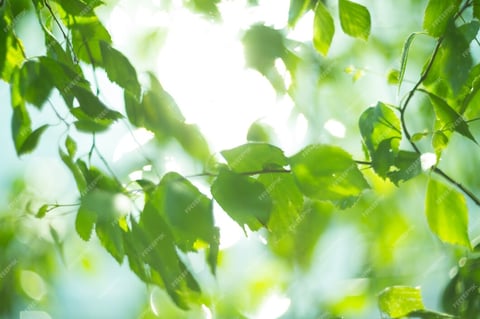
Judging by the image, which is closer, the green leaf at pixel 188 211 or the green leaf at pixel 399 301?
the green leaf at pixel 188 211

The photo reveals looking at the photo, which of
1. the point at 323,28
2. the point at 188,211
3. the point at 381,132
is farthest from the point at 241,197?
the point at 323,28

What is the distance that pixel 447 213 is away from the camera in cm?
56

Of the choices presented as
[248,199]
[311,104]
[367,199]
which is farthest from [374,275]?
[248,199]

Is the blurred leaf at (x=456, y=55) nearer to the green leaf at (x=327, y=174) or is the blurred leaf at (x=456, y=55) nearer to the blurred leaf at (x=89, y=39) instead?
the green leaf at (x=327, y=174)

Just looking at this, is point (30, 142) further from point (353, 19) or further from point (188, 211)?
point (353, 19)

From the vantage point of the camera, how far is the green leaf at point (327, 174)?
0.49m

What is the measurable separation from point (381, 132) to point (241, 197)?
16 cm

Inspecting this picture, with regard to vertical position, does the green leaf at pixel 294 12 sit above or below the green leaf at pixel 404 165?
above

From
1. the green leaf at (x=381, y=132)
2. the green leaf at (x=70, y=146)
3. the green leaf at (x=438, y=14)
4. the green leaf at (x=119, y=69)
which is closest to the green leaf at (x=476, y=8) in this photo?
the green leaf at (x=438, y=14)

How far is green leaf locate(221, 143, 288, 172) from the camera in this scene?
0.54m

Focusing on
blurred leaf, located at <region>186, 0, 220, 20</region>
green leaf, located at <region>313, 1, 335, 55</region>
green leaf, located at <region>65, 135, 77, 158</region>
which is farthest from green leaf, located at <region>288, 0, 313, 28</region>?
green leaf, located at <region>65, 135, 77, 158</region>

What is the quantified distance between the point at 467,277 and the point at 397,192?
863mm

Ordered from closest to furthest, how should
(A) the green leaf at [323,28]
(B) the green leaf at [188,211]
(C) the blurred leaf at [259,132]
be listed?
(B) the green leaf at [188,211], (A) the green leaf at [323,28], (C) the blurred leaf at [259,132]

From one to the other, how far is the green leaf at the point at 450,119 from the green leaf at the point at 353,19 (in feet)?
0.49
